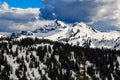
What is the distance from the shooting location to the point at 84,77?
3725 cm

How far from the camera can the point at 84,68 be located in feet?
124

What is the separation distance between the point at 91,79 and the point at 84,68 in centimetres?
150

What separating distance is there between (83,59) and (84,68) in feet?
5.45

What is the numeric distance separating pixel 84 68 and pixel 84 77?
1023 millimetres

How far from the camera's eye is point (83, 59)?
→ 36500 mm

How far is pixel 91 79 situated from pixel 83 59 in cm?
214

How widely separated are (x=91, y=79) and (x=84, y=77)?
755mm

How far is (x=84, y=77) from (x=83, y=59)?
1946mm

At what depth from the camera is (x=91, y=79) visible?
121ft
